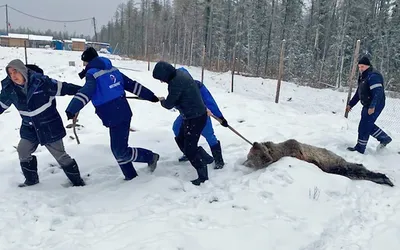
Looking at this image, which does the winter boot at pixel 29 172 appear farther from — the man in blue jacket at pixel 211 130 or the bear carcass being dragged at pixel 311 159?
the bear carcass being dragged at pixel 311 159

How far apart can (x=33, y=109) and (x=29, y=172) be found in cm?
83

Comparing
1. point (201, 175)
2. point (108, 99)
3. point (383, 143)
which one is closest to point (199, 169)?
point (201, 175)

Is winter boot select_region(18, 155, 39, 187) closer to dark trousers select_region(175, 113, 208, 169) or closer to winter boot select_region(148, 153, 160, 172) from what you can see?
winter boot select_region(148, 153, 160, 172)

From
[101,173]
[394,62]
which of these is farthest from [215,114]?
[394,62]

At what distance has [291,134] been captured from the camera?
6625 mm

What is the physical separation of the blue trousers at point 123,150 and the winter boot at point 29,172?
103 centimetres

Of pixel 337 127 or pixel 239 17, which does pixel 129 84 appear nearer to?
pixel 337 127

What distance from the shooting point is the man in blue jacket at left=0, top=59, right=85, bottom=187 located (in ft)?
12.7

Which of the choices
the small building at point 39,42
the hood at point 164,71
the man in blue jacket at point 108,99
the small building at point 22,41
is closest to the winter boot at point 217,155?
the man in blue jacket at point 108,99

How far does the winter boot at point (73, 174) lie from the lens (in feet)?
13.8

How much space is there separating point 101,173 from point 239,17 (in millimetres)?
37144

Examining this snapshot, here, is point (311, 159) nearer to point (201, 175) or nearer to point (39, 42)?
point (201, 175)

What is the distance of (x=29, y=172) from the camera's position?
13.8 feet

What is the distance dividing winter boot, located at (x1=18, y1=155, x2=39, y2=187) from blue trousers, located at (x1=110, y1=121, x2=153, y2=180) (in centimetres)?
103
